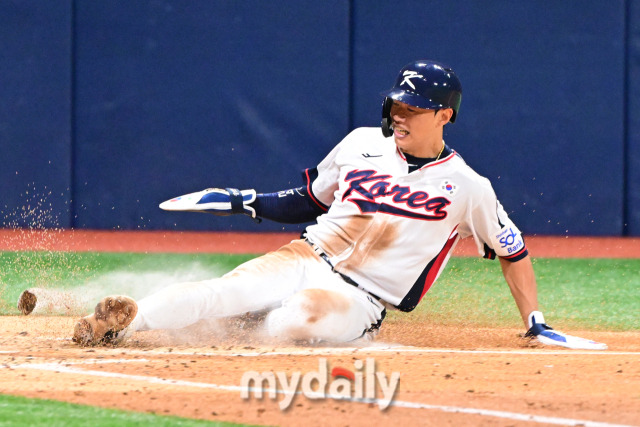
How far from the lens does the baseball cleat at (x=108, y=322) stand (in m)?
4.41

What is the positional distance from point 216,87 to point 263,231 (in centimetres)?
154

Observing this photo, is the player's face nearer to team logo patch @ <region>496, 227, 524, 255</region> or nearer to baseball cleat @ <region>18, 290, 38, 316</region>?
team logo patch @ <region>496, 227, 524, 255</region>

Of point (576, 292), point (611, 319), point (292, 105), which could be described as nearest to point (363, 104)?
point (292, 105)

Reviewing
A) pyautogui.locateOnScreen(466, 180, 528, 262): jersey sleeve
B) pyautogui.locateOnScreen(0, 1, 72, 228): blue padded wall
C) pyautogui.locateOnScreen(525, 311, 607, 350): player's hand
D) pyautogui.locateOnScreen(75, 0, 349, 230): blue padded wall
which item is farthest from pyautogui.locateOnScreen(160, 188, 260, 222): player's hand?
pyautogui.locateOnScreen(0, 1, 72, 228): blue padded wall

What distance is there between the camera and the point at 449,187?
4.86m

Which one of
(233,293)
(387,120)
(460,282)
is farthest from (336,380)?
(460,282)

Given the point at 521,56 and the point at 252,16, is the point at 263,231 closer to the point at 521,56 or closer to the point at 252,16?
the point at 252,16

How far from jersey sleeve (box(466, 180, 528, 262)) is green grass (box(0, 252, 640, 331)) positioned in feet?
4.29

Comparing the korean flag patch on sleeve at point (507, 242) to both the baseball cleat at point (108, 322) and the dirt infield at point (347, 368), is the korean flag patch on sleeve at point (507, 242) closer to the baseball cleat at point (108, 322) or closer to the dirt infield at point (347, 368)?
the dirt infield at point (347, 368)

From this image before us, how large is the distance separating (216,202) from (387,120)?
0.94 meters

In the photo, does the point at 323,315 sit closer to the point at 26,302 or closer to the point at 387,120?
the point at 387,120

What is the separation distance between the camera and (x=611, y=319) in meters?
6.38

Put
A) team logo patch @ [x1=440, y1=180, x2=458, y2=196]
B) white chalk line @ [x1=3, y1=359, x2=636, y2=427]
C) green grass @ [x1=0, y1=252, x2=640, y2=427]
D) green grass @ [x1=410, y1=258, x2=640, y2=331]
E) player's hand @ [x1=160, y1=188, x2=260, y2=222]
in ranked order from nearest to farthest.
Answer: white chalk line @ [x1=3, y1=359, x2=636, y2=427]
team logo patch @ [x1=440, y1=180, x2=458, y2=196]
player's hand @ [x1=160, y1=188, x2=260, y2=222]
green grass @ [x1=410, y1=258, x2=640, y2=331]
green grass @ [x1=0, y1=252, x2=640, y2=427]

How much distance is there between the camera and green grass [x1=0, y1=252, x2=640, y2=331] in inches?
256
